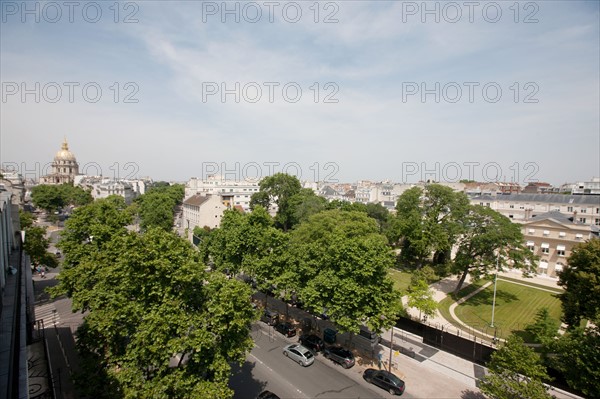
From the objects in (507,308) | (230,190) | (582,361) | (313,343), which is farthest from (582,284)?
(230,190)

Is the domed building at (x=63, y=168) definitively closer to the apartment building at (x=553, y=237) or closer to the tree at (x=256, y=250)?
the tree at (x=256, y=250)

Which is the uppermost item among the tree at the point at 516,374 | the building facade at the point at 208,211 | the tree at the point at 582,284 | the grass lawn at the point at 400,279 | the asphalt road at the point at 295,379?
the building facade at the point at 208,211

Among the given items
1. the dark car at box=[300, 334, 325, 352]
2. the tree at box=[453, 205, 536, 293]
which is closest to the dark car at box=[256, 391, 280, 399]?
the dark car at box=[300, 334, 325, 352]

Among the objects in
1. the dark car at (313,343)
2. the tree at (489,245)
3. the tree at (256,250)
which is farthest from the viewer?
the tree at (489,245)

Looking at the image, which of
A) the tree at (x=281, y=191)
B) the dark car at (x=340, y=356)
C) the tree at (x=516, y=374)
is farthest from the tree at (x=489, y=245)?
the tree at (x=281, y=191)

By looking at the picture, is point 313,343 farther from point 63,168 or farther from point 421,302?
point 63,168

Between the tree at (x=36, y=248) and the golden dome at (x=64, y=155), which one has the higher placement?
the golden dome at (x=64, y=155)

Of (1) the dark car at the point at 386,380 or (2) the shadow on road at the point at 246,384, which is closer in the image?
(2) the shadow on road at the point at 246,384
